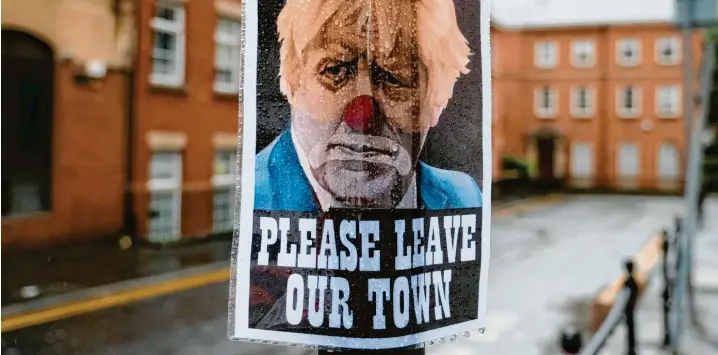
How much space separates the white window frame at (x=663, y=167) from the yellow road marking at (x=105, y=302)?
80.1 ft

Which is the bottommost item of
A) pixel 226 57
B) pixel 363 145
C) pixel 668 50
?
pixel 363 145

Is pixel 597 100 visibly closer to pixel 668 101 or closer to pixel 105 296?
pixel 668 101

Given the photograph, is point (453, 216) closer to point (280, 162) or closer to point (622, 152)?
point (280, 162)

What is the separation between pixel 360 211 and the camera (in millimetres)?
1002

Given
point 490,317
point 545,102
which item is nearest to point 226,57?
point 490,317

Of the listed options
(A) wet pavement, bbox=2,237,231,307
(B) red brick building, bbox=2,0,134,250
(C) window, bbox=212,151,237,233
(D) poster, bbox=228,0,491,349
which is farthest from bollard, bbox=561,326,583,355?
(C) window, bbox=212,151,237,233

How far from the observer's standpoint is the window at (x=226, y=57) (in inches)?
400

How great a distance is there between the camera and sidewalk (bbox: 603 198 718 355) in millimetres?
4777

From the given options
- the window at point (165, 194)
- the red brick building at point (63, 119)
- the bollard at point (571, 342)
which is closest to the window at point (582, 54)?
the window at point (165, 194)

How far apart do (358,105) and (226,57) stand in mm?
9881

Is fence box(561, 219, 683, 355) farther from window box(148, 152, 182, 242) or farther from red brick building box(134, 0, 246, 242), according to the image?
window box(148, 152, 182, 242)

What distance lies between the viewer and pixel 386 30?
100cm

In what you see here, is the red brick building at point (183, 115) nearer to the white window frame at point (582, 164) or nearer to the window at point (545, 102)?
the window at point (545, 102)

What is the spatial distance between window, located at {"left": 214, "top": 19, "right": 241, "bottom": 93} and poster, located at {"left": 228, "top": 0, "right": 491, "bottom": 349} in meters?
9.26
